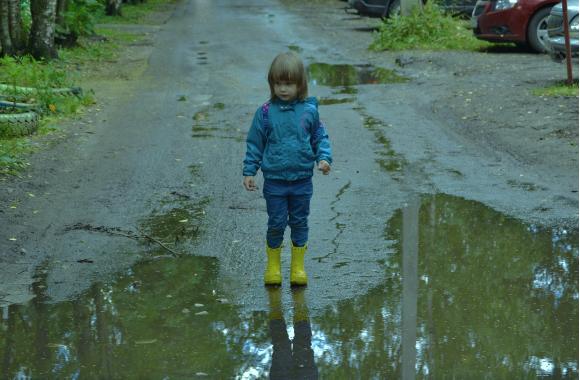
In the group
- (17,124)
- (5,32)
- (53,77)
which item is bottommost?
(17,124)

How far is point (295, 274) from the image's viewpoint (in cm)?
594

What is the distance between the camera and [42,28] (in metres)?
17.2

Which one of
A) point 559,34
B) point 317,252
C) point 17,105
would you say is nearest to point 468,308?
point 317,252

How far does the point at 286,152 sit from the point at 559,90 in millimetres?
8162

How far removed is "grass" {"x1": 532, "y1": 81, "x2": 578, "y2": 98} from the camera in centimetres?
1279

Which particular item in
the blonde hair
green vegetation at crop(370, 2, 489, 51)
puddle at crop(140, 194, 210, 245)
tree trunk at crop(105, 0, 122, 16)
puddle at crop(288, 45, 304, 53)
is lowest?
puddle at crop(140, 194, 210, 245)

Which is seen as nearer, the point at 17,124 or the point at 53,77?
the point at 17,124

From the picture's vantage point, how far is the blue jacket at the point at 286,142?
583 centimetres

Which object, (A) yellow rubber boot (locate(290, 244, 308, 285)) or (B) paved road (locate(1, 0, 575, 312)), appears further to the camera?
(B) paved road (locate(1, 0, 575, 312))

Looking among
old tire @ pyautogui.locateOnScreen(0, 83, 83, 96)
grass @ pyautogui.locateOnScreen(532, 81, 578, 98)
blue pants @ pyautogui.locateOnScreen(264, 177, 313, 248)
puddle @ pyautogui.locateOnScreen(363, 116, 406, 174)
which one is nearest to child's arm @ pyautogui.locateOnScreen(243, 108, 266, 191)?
blue pants @ pyautogui.locateOnScreen(264, 177, 313, 248)

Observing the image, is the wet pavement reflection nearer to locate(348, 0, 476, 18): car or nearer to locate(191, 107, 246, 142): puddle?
locate(191, 107, 246, 142): puddle

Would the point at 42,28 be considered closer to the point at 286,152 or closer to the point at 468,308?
the point at 286,152

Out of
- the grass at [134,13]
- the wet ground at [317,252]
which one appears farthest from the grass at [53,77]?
the grass at [134,13]

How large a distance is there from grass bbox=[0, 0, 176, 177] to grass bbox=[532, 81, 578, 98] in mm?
6034
